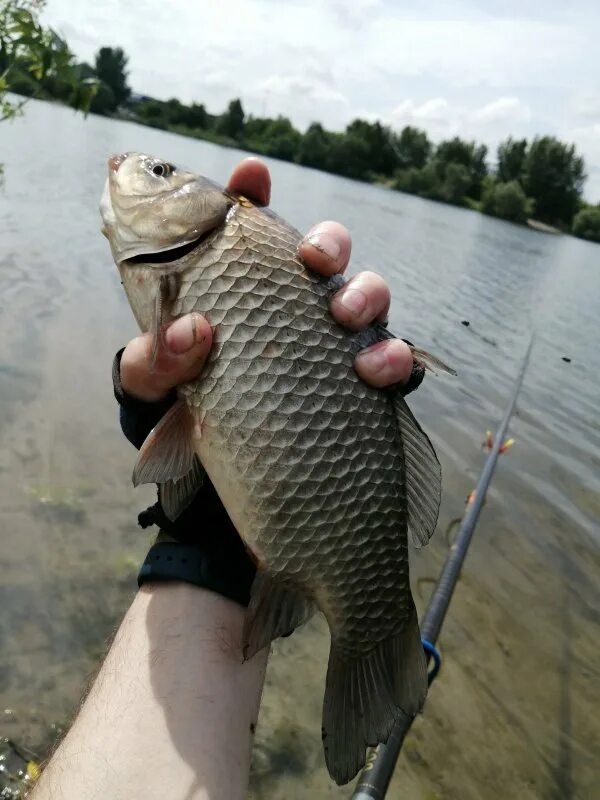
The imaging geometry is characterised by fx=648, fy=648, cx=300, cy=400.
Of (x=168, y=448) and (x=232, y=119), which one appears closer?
(x=168, y=448)

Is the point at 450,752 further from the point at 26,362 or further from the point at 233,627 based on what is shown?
the point at 26,362

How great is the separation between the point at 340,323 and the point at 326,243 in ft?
0.73

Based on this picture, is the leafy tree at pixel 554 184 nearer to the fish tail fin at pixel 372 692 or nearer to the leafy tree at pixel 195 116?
the leafy tree at pixel 195 116

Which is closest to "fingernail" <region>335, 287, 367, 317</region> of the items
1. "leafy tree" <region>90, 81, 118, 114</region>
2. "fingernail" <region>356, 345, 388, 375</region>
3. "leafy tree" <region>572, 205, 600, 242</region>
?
"fingernail" <region>356, 345, 388, 375</region>

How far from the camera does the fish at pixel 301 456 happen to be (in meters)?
1.60

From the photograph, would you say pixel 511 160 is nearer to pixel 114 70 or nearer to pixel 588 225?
pixel 588 225

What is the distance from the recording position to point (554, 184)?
245 ft

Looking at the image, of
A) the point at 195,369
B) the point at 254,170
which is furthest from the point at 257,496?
the point at 254,170

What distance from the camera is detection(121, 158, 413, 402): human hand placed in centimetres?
Result: 159

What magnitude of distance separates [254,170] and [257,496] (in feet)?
3.46

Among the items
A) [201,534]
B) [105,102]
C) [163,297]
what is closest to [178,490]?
[201,534]

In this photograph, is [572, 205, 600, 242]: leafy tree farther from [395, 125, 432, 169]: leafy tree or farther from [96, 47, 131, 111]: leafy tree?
[96, 47, 131, 111]: leafy tree

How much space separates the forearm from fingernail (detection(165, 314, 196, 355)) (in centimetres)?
75

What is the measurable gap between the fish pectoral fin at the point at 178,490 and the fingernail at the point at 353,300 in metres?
0.59
